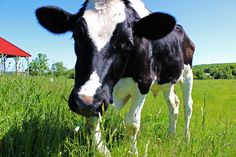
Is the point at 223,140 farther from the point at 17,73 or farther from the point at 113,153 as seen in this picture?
the point at 17,73

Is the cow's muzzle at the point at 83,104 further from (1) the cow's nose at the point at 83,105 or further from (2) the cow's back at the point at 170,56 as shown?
(2) the cow's back at the point at 170,56

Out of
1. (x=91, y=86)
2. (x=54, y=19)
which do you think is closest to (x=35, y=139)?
(x=91, y=86)

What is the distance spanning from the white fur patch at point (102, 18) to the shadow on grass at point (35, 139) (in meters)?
0.95

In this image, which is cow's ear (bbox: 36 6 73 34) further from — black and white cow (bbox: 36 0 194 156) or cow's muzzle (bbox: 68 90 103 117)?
cow's muzzle (bbox: 68 90 103 117)

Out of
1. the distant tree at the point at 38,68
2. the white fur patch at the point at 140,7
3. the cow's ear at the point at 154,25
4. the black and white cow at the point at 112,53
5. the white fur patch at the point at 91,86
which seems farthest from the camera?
the distant tree at the point at 38,68

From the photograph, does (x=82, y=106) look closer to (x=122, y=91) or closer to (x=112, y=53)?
Result: (x=112, y=53)

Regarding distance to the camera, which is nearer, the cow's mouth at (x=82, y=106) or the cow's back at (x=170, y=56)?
the cow's mouth at (x=82, y=106)

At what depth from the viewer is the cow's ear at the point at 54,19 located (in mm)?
3914

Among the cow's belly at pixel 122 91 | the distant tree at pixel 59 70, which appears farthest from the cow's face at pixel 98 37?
the distant tree at pixel 59 70

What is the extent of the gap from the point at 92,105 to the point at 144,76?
164 cm

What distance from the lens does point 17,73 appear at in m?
6.36

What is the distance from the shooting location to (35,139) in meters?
3.57

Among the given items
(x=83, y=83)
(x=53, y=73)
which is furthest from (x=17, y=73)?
(x=83, y=83)

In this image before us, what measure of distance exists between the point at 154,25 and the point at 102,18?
723mm
